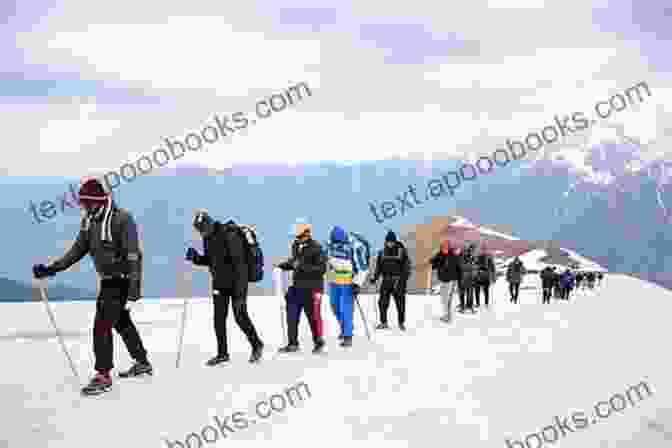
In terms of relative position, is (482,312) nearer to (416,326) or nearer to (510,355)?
(416,326)

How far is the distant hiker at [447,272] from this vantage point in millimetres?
17844

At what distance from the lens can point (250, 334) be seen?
35.4ft

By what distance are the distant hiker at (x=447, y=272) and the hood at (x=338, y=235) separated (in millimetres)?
4741

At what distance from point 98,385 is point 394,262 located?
316 inches

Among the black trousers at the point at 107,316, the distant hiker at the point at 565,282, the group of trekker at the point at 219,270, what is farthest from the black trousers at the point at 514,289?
the black trousers at the point at 107,316

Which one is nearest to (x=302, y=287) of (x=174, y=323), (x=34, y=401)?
(x=34, y=401)

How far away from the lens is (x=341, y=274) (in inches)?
518

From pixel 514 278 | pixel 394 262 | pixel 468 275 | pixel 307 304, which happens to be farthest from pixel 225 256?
pixel 514 278

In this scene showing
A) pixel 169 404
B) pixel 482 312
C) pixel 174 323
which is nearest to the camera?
pixel 169 404

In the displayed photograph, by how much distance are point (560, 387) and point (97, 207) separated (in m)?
4.76

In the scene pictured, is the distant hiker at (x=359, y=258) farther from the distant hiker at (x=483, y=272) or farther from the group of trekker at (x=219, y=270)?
the distant hiker at (x=483, y=272)

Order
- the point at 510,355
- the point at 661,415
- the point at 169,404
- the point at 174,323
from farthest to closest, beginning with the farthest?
the point at 174,323 → the point at 510,355 → the point at 169,404 → the point at 661,415

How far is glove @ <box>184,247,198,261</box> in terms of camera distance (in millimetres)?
10453

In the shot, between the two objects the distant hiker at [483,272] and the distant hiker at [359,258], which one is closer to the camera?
the distant hiker at [359,258]
